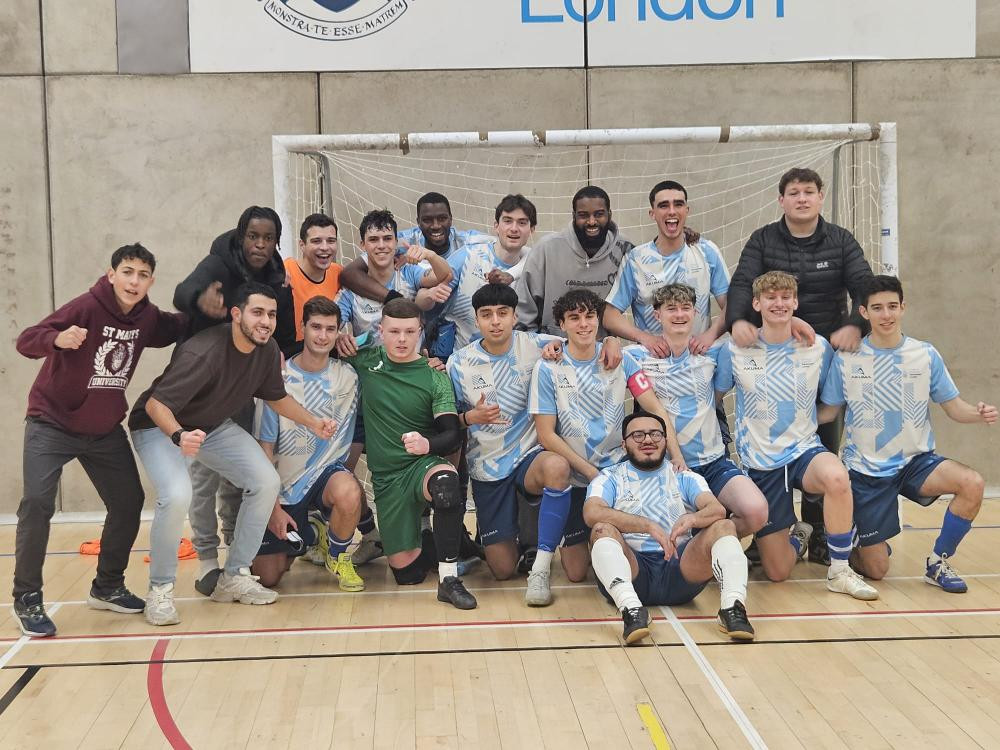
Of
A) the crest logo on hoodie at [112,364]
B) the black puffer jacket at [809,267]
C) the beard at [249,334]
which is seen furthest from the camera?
the black puffer jacket at [809,267]

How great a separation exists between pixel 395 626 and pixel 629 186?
4.14 m

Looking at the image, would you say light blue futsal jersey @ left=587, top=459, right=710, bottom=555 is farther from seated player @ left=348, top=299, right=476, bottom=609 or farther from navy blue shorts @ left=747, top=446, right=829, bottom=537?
seated player @ left=348, top=299, right=476, bottom=609

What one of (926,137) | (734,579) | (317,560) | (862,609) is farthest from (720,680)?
(926,137)

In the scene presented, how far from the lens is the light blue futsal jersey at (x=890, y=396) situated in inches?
219

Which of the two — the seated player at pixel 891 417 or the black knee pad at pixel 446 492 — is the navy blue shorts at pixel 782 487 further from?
the black knee pad at pixel 446 492

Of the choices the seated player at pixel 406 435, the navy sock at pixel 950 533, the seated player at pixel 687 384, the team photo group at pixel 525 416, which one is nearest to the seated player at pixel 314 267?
the team photo group at pixel 525 416

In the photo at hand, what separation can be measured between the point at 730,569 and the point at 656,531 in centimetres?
38

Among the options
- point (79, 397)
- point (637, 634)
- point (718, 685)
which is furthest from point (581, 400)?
point (79, 397)

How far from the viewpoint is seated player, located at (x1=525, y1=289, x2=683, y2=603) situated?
5.55 metres

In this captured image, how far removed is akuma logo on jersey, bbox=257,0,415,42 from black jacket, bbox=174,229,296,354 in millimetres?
2962

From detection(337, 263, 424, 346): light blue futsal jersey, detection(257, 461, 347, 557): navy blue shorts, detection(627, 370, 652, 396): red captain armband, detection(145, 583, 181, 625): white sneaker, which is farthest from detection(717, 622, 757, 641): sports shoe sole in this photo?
detection(145, 583, 181, 625): white sneaker

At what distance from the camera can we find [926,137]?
312 inches

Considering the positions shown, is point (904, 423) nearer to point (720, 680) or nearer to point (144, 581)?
point (720, 680)

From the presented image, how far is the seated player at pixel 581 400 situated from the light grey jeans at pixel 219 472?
1.43 metres
